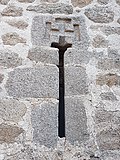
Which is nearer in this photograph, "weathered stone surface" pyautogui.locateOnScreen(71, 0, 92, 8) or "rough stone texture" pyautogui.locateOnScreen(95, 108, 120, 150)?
"rough stone texture" pyautogui.locateOnScreen(95, 108, 120, 150)

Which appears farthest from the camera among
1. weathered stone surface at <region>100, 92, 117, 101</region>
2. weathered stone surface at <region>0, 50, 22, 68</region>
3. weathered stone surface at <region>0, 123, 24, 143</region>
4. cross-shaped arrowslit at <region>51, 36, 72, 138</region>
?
weathered stone surface at <region>0, 50, 22, 68</region>

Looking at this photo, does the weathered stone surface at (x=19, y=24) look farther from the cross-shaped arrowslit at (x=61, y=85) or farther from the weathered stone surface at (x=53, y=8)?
the cross-shaped arrowslit at (x=61, y=85)

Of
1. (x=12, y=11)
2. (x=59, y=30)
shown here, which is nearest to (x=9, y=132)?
(x=59, y=30)

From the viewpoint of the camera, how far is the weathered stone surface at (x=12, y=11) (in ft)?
8.23

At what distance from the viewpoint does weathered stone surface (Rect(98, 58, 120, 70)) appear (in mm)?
2242

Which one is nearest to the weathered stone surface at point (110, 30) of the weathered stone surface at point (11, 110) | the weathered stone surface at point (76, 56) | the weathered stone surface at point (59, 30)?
the weathered stone surface at point (59, 30)

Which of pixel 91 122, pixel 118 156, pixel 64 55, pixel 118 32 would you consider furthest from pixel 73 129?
pixel 118 32

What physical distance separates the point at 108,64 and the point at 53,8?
0.63 meters

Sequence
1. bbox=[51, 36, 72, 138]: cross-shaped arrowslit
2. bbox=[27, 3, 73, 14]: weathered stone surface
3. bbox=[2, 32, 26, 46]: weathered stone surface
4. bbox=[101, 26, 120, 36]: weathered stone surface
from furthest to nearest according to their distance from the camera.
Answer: bbox=[27, 3, 73, 14]: weathered stone surface → bbox=[101, 26, 120, 36]: weathered stone surface → bbox=[2, 32, 26, 46]: weathered stone surface → bbox=[51, 36, 72, 138]: cross-shaped arrowslit

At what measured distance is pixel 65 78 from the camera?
216 centimetres

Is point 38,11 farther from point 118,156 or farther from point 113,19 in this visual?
point 118,156

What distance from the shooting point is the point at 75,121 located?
197 cm

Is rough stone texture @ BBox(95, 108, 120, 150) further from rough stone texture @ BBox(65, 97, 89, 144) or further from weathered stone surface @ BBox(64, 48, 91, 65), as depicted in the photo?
weathered stone surface @ BBox(64, 48, 91, 65)

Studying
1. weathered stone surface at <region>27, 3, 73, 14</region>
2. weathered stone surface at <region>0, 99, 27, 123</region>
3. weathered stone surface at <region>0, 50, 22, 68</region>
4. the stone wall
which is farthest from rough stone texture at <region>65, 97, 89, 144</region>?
weathered stone surface at <region>27, 3, 73, 14</region>
